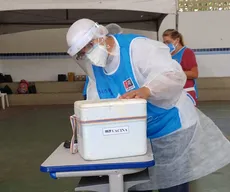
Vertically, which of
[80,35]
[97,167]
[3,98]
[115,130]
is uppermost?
[80,35]

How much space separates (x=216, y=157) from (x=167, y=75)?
514 millimetres

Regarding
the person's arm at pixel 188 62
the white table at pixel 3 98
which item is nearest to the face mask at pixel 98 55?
the person's arm at pixel 188 62

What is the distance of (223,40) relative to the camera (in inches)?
300

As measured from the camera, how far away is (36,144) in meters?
4.21

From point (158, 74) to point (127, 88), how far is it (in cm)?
15

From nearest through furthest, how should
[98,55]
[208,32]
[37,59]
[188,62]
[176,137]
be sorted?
[98,55]
[176,137]
[188,62]
[208,32]
[37,59]

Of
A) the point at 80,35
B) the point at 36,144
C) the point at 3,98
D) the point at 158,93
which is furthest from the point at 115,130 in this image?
the point at 3,98

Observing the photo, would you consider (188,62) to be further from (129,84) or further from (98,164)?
(98,164)

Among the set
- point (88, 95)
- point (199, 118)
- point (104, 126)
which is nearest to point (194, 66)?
point (199, 118)

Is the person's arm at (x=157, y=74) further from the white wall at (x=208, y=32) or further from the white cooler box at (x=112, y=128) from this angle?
the white wall at (x=208, y=32)

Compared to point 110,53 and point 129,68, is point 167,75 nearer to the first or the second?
point 129,68

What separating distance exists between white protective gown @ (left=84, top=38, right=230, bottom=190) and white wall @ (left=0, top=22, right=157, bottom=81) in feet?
20.4

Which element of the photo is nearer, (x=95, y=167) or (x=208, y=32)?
(x=95, y=167)

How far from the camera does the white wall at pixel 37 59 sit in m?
7.88
